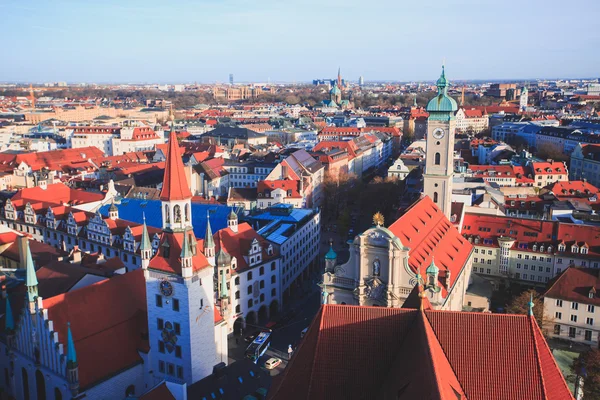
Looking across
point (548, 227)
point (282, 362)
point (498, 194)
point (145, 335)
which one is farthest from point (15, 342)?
point (498, 194)

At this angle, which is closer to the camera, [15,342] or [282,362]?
[15,342]

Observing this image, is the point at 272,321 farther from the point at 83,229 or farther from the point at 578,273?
the point at 578,273

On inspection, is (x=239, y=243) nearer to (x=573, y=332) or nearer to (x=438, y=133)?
(x=438, y=133)

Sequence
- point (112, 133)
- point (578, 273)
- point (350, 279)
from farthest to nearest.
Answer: point (112, 133)
point (578, 273)
point (350, 279)

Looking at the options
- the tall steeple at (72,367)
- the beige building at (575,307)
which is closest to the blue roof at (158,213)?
the tall steeple at (72,367)

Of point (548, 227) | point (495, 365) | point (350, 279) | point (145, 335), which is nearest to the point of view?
point (495, 365)

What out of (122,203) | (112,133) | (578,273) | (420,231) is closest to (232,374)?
(420,231)

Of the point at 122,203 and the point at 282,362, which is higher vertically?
the point at 122,203

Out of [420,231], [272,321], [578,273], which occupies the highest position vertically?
[420,231]
